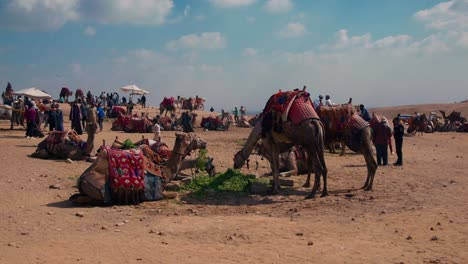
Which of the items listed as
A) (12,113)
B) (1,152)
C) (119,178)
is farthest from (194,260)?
(12,113)

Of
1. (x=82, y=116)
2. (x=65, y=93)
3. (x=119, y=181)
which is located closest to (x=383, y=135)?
(x=119, y=181)

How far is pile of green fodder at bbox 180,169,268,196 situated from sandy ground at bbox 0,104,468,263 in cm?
57

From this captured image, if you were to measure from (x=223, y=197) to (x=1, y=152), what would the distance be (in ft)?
32.1

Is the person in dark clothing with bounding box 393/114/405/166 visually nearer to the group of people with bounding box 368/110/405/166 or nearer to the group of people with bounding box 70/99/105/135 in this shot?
the group of people with bounding box 368/110/405/166

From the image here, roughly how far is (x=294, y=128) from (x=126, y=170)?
4100mm

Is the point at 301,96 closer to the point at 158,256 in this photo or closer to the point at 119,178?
the point at 119,178

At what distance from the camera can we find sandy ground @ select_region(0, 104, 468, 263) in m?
6.79

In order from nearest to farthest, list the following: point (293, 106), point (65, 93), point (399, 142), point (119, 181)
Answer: point (119, 181)
point (293, 106)
point (399, 142)
point (65, 93)

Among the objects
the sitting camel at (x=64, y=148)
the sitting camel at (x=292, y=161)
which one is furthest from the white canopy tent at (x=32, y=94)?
the sitting camel at (x=292, y=161)

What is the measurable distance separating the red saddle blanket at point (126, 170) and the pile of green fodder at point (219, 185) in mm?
1699

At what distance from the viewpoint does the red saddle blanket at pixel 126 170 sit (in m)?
9.87

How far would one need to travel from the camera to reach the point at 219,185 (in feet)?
39.9

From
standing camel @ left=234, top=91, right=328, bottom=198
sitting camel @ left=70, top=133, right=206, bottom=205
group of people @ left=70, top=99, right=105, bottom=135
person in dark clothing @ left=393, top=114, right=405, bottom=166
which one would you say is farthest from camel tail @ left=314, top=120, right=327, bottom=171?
group of people @ left=70, top=99, right=105, bottom=135

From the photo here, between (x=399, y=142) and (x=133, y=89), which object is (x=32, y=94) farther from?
(x=399, y=142)
